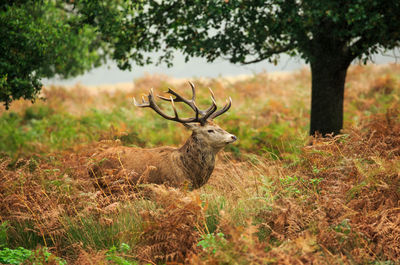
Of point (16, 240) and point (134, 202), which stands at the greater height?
point (134, 202)

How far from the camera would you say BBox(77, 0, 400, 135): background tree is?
8847mm

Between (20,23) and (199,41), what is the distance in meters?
3.78

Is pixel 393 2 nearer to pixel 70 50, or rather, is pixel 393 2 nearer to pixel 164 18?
pixel 164 18

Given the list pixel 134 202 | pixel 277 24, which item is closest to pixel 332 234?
pixel 134 202

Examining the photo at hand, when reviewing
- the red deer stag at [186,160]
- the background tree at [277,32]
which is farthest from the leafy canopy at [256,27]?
the red deer stag at [186,160]

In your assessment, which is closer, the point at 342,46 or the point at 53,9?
the point at 342,46

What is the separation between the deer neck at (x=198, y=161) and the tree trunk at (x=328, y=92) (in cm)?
Answer: 402

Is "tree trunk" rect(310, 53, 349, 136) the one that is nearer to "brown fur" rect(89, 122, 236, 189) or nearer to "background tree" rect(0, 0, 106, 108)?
"brown fur" rect(89, 122, 236, 189)

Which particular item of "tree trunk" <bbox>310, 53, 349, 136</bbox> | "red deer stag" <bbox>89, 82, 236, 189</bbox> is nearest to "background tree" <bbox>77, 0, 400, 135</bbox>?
"tree trunk" <bbox>310, 53, 349, 136</bbox>

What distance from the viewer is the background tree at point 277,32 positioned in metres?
8.85

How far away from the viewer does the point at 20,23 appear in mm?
9125

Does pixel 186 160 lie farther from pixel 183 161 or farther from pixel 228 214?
pixel 228 214

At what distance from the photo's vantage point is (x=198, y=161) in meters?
7.36

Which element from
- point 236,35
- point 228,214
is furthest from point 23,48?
point 228,214
